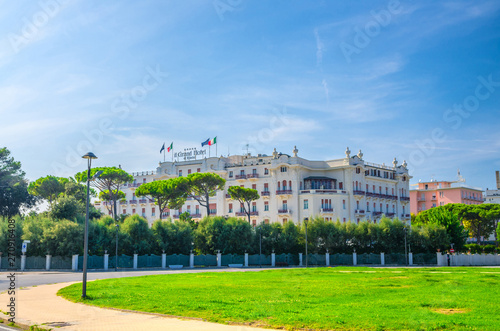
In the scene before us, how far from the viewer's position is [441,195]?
135500mm

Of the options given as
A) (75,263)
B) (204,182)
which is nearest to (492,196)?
(204,182)

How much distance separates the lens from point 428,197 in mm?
137625

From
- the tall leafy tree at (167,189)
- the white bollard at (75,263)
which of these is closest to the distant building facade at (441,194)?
the tall leafy tree at (167,189)

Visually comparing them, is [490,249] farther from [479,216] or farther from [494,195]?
[494,195]

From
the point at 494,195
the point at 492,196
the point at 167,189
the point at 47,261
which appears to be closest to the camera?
the point at 47,261

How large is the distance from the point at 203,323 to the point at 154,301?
19.5 ft

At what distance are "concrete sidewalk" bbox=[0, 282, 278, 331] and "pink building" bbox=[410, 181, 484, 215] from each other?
127m

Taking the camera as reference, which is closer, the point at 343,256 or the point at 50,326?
the point at 50,326

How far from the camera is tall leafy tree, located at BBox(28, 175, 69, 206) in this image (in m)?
89.9

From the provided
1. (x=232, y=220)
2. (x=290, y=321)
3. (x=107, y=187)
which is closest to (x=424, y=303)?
(x=290, y=321)

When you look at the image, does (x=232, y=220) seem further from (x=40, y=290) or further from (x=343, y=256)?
(x=40, y=290)

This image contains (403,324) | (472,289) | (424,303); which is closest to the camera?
(403,324)

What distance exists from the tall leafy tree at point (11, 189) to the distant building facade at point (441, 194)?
9842 cm

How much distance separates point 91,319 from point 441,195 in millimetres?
131365
